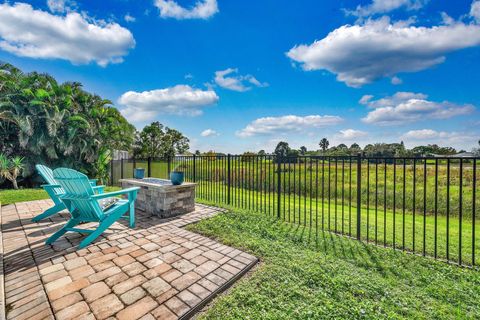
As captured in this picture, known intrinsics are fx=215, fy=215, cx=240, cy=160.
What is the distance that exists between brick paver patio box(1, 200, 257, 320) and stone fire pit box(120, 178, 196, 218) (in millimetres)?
772

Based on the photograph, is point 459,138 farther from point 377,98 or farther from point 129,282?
point 129,282

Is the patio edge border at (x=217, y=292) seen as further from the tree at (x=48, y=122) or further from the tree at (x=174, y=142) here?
the tree at (x=174, y=142)

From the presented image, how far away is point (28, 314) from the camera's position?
1752 millimetres

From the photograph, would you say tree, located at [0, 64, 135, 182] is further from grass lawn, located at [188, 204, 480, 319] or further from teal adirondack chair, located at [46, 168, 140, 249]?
grass lawn, located at [188, 204, 480, 319]

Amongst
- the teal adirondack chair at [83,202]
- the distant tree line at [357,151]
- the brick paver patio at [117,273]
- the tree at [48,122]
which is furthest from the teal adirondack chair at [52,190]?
the tree at [48,122]

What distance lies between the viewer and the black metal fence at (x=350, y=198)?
303 centimetres

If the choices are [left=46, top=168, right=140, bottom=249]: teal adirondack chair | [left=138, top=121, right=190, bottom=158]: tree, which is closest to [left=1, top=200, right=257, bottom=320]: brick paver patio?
[left=46, top=168, right=140, bottom=249]: teal adirondack chair

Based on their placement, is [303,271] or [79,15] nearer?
[303,271]

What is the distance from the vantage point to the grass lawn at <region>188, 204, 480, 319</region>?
1.82 metres

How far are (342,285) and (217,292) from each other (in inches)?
49.1

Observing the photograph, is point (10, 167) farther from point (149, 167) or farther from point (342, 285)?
point (342, 285)

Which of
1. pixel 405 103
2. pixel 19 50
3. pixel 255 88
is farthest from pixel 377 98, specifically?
pixel 19 50

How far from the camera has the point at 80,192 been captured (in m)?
3.09

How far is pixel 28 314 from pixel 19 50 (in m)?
9.04
